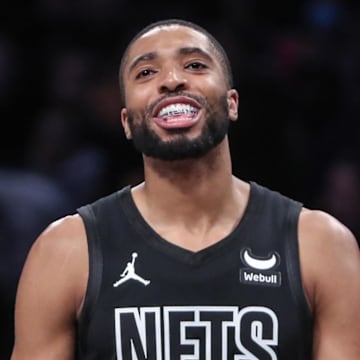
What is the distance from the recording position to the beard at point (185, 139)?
366cm

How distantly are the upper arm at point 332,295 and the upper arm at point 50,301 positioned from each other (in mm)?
630

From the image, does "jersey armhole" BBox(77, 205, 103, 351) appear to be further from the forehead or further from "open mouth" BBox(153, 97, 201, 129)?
the forehead

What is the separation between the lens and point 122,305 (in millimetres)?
3621

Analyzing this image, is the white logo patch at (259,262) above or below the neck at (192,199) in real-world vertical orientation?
below

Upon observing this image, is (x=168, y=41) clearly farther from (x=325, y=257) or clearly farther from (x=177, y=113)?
(x=325, y=257)

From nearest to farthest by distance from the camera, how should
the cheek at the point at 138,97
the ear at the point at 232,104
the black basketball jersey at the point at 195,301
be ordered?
the black basketball jersey at the point at 195,301, the cheek at the point at 138,97, the ear at the point at 232,104

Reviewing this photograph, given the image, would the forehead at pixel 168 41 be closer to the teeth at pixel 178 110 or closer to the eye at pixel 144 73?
the eye at pixel 144 73

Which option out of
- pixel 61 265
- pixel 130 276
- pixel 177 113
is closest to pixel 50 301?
pixel 61 265

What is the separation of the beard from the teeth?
4 centimetres

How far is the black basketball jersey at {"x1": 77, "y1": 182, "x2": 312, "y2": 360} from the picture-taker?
11.8 feet

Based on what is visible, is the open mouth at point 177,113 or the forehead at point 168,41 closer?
the open mouth at point 177,113

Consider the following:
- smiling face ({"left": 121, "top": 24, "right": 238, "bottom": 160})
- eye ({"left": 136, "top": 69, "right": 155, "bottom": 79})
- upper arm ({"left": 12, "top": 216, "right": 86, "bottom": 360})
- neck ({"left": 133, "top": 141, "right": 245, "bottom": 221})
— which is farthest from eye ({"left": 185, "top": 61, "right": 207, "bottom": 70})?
upper arm ({"left": 12, "top": 216, "right": 86, "bottom": 360})

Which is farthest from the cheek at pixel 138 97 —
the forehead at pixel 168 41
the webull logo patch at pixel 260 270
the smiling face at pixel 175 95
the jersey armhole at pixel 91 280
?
the webull logo patch at pixel 260 270

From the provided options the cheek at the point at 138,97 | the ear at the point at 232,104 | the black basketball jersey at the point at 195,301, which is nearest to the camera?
the black basketball jersey at the point at 195,301
